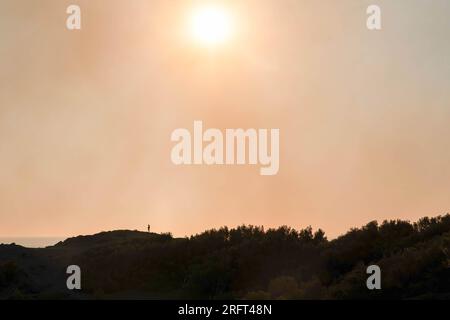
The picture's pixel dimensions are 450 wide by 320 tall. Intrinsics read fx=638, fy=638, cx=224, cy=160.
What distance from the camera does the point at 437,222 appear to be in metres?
26.2

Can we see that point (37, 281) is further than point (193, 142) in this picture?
No

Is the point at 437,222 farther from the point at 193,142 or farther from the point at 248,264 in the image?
the point at 193,142

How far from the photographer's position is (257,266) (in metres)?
25.6

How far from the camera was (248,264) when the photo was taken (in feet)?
84.1

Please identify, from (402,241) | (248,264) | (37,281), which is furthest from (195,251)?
(402,241)

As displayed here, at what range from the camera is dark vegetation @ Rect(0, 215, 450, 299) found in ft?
64.8

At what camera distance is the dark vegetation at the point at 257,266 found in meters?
19.8
